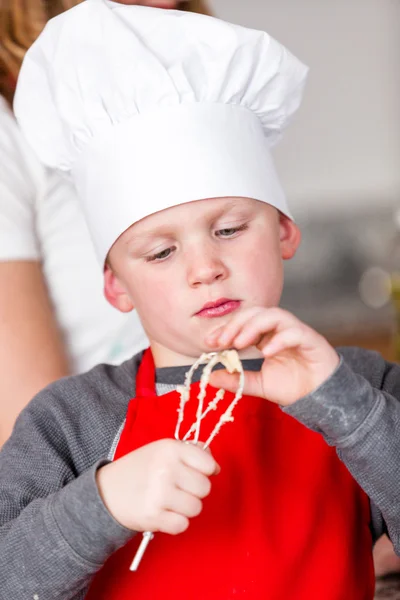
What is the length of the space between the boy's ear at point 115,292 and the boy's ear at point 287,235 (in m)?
0.20

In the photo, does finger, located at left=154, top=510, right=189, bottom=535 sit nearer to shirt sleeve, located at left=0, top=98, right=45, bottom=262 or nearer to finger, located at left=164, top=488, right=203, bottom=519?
finger, located at left=164, top=488, right=203, bottom=519

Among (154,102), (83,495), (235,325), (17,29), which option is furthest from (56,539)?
(17,29)

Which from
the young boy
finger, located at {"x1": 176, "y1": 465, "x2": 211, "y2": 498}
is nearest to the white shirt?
the young boy

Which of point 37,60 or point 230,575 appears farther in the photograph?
point 37,60

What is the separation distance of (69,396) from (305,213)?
2.72m

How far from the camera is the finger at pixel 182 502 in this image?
748 mm

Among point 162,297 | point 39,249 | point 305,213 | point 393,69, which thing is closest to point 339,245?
point 305,213

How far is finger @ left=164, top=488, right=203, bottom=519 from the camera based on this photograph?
0.75 meters

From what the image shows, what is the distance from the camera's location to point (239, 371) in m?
0.85

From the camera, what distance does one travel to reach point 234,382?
85 centimetres

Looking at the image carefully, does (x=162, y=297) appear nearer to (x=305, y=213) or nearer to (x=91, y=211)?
(x=91, y=211)

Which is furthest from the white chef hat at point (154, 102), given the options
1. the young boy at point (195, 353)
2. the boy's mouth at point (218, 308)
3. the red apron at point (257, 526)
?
the red apron at point (257, 526)

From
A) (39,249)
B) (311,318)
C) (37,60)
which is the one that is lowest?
(311,318)

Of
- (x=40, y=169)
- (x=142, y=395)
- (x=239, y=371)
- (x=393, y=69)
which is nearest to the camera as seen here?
(x=239, y=371)
